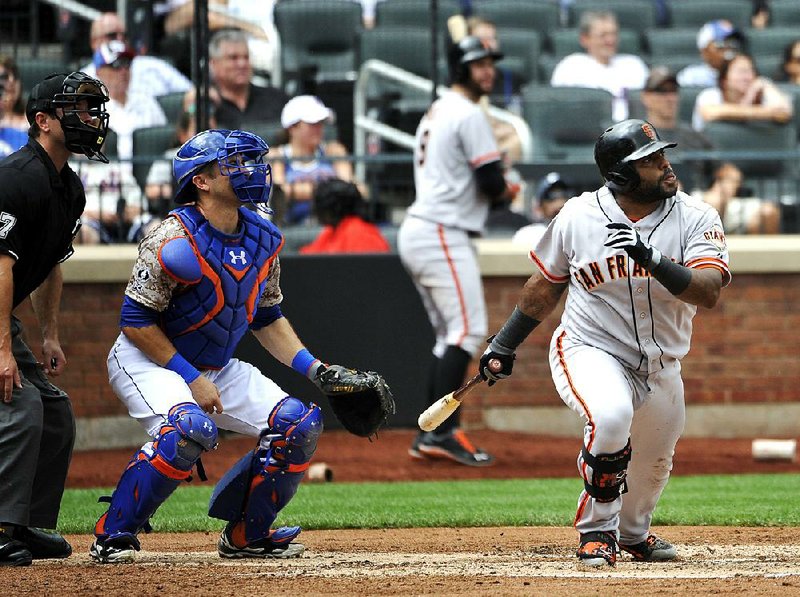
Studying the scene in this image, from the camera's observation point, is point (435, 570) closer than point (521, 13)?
Yes

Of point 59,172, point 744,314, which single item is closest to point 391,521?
point 59,172

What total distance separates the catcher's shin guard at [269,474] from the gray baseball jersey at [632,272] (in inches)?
44.8

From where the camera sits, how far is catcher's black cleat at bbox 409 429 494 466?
8883 mm

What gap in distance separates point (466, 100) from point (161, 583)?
4.78 meters

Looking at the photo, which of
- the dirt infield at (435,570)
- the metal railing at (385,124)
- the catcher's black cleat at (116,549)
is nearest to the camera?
the dirt infield at (435,570)

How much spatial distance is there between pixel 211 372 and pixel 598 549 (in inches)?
67.1

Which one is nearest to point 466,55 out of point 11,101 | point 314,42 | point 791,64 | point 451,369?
point 451,369

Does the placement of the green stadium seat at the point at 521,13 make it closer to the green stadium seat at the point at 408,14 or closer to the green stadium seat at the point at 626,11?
the green stadium seat at the point at 626,11

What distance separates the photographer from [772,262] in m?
10.5

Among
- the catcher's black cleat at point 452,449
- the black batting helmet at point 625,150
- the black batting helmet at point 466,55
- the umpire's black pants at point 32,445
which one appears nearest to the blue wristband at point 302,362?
the umpire's black pants at point 32,445

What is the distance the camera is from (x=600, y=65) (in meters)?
11.8

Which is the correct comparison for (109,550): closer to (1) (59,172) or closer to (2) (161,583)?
(2) (161,583)

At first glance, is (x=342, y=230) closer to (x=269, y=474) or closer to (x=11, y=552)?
(x=269, y=474)

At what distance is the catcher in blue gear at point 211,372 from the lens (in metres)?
5.36
